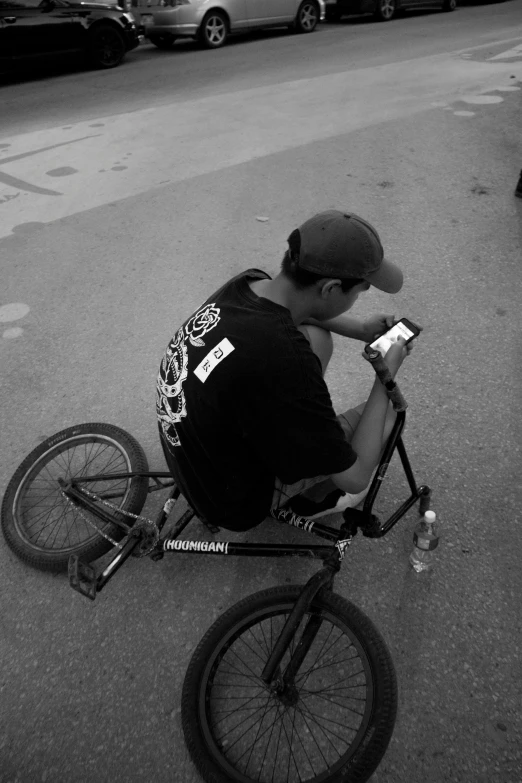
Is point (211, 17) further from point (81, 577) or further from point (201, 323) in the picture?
point (81, 577)

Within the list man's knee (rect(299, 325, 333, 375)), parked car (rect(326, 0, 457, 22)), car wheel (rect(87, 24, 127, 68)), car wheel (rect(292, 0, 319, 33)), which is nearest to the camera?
man's knee (rect(299, 325, 333, 375))

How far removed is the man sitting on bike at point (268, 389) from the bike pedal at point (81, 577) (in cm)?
46

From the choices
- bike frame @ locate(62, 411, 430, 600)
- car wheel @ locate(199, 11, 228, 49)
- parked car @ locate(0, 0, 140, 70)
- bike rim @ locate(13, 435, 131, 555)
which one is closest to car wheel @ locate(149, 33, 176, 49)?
car wheel @ locate(199, 11, 228, 49)

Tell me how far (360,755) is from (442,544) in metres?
0.97

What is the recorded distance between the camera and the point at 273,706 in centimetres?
194

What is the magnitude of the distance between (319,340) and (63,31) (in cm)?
978

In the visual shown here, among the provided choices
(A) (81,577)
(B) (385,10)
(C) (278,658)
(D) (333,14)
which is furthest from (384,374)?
(D) (333,14)

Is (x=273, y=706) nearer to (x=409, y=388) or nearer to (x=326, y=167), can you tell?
(x=409, y=388)

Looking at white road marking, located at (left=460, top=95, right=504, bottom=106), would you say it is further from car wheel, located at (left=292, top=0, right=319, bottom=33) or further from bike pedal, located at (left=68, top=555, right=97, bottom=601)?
bike pedal, located at (left=68, top=555, right=97, bottom=601)

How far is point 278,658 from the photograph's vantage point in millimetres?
1754

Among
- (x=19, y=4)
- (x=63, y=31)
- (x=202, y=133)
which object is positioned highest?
(x=19, y=4)

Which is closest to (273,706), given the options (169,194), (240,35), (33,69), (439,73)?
(169,194)

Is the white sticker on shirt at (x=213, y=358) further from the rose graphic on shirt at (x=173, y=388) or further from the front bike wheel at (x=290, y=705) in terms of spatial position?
the front bike wheel at (x=290, y=705)

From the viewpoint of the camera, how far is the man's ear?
5.86 feet
